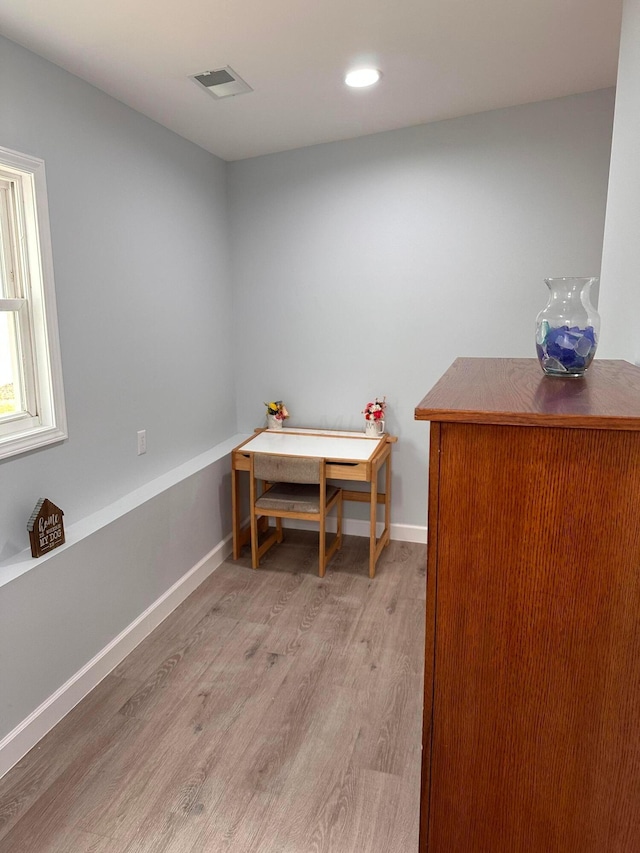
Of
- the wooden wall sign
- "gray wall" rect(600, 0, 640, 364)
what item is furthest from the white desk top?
"gray wall" rect(600, 0, 640, 364)

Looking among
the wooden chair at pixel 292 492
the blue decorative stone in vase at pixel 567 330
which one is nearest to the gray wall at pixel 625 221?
the blue decorative stone in vase at pixel 567 330

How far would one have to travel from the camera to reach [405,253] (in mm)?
3221

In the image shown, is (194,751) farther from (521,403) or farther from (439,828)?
(521,403)

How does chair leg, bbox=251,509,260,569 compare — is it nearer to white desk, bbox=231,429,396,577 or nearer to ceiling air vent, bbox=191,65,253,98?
white desk, bbox=231,429,396,577

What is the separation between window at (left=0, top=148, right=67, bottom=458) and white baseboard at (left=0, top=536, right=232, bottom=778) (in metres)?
0.91

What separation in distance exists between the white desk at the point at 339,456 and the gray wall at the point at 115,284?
0.33 meters

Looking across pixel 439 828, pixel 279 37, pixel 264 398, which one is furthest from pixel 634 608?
pixel 264 398

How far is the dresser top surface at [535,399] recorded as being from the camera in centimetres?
72

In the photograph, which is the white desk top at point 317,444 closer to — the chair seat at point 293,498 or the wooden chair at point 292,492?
the wooden chair at point 292,492

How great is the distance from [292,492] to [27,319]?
165 cm

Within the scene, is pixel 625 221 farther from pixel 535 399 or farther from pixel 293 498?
pixel 293 498

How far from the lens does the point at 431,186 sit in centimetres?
310

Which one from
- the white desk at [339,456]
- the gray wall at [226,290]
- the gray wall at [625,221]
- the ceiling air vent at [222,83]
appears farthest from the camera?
the white desk at [339,456]

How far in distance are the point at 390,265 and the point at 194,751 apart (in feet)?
8.53
